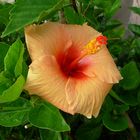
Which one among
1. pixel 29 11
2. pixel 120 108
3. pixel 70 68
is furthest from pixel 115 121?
pixel 29 11

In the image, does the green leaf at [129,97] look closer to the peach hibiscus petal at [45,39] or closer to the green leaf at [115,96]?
the green leaf at [115,96]

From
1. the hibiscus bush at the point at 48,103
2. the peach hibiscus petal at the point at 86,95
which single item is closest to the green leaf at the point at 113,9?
the hibiscus bush at the point at 48,103

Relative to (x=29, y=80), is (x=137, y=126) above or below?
below

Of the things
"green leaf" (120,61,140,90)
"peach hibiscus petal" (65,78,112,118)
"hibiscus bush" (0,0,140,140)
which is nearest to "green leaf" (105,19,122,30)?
"hibiscus bush" (0,0,140,140)

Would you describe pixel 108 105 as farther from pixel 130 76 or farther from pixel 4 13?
pixel 4 13

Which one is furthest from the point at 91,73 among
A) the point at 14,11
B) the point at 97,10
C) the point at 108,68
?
the point at 97,10

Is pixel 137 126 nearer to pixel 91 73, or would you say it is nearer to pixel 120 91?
pixel 120 91
